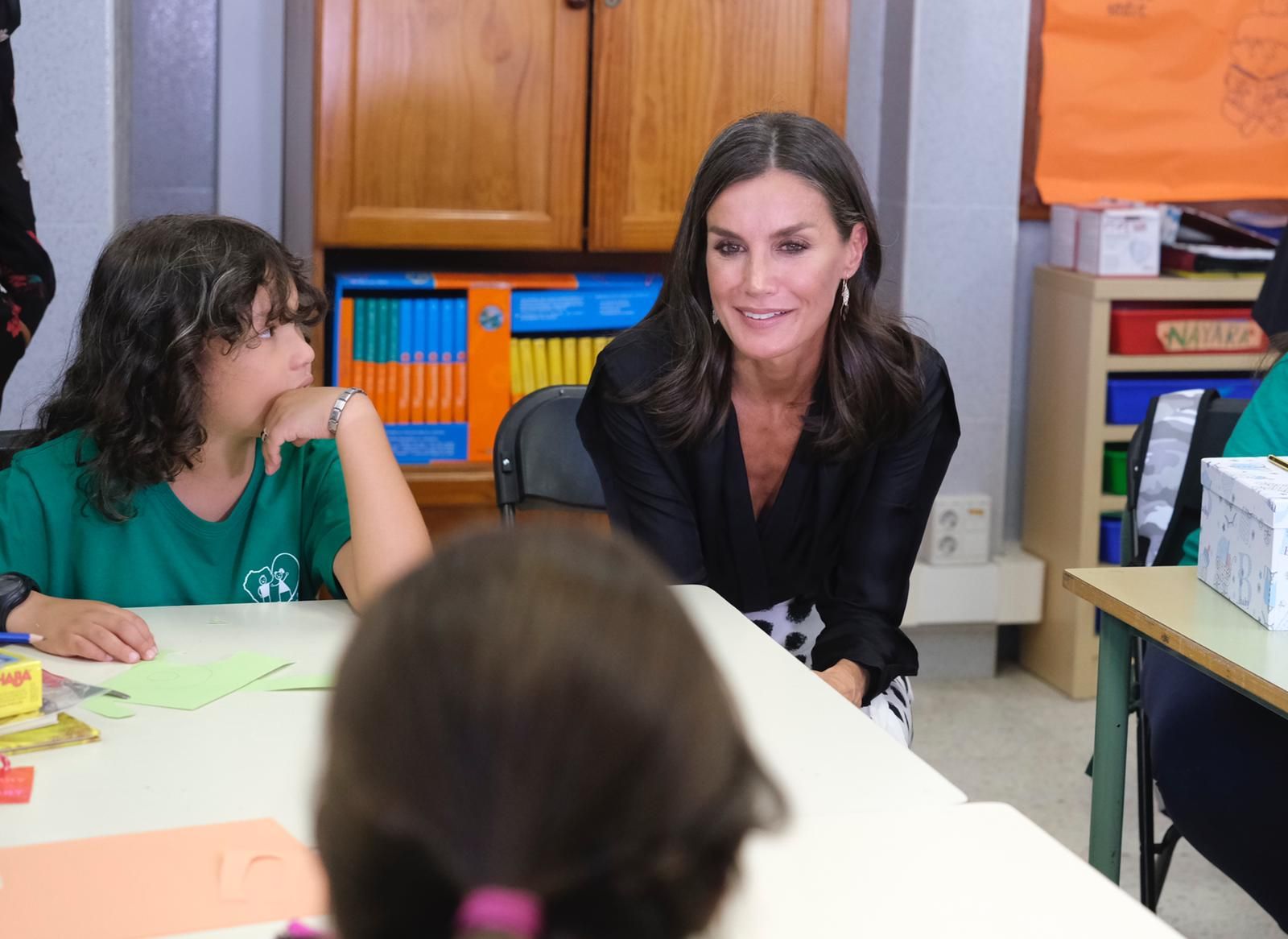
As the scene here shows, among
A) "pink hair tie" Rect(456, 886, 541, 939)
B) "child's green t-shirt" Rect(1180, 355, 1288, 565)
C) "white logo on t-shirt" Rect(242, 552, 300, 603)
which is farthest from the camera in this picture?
"child's green t-shirt" Rect(1180, 355, 1288, 565)

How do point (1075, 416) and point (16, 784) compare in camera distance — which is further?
point (1075, 416)

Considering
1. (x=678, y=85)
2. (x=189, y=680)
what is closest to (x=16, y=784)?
(x=189, y=680)

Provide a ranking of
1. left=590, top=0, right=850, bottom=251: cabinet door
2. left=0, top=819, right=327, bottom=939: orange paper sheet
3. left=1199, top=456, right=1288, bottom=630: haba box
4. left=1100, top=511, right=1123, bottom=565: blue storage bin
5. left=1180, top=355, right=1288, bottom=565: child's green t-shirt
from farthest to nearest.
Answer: left=1100, top=511, right=1123, bottom=565: blue storage bin → left=590, top=0, right=850, bottom=251: cabinet door → left=1180, top=355, right=1288, bottom=565: child's green t-shirt → left=1199, top=456, right=1288, bottom=630: haba box → left=0, top=819, right=327, bottom=939: orange paper sheet

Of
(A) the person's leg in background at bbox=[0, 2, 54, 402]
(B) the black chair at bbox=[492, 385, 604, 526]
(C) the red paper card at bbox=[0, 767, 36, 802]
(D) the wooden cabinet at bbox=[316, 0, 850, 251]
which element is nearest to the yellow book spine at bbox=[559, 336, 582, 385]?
(D) the wooden cabinet at bbox=[316, 0, 850, 251]

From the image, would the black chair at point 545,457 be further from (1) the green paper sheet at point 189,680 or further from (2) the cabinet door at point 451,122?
(2) the cabinet door at point 451,122

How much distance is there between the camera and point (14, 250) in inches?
81.7

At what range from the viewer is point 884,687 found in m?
1.95

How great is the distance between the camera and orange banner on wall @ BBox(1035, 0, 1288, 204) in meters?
3.44

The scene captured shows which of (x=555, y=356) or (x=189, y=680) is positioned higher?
(x=555, y=356)

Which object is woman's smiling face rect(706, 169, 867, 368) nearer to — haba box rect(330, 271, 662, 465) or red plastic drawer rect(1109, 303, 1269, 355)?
haba box rect(330, 271, 662, 465)

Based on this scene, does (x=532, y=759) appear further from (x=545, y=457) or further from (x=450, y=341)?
(x=450, y=341)

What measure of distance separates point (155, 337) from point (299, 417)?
0.64 ft

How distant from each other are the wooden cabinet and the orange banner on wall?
703mm

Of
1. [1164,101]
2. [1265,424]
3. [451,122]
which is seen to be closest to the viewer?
[1265,424]
